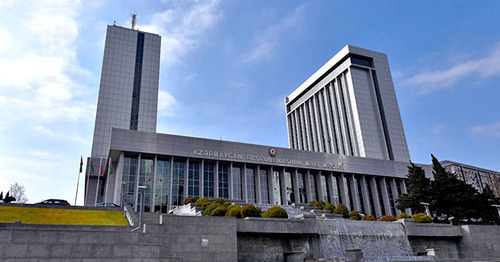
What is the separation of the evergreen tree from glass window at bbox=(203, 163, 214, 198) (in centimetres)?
3071

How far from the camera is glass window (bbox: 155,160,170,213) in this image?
5016cm

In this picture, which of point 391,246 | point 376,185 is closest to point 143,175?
point 391,246

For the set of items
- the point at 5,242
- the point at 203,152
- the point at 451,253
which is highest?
the point at 203,152

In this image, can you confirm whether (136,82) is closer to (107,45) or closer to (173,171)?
(107,45)

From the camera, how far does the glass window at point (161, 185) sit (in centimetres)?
5016

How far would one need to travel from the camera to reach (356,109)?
292 feet

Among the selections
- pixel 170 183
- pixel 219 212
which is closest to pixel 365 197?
pixel 170 183

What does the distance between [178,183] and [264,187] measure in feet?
48.6

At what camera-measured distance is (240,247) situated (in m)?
21.9

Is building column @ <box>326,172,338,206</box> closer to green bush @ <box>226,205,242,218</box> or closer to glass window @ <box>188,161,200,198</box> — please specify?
glass window @ <box>188,161,200,198</box>

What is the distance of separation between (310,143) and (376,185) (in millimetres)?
44154

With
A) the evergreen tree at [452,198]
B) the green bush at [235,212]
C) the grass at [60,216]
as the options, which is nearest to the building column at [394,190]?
the evergreen tree at [452,198]

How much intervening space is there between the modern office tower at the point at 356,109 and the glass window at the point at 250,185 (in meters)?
37.5

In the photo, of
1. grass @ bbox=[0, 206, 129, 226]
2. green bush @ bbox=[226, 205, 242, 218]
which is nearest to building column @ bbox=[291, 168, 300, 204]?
grass @ bbox=[0, 206, 129, 226]
